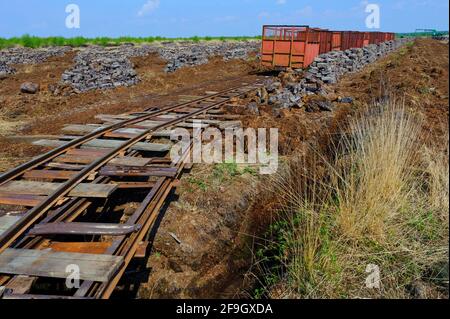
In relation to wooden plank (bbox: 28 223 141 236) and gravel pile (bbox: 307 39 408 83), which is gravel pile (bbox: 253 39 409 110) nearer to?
gravel pile (bbox: 307 39 408 83)

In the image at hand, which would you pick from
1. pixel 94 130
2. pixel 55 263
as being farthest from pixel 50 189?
pixel 94 130

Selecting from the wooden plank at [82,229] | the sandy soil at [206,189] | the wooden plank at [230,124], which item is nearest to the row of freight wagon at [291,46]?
the sandy soil at [206,189]

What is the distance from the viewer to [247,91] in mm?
14312

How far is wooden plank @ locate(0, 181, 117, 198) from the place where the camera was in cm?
537

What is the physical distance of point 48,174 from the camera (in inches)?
239

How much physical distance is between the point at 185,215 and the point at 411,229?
3070mm

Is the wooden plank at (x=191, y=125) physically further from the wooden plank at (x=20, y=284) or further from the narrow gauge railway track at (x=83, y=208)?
the wooden plank at (x=20, y=284)

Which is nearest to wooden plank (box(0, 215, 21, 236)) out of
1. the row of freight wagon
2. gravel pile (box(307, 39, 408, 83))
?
gravel pile (box(307, 39, 408, 83))

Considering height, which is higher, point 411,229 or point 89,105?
point 89,105

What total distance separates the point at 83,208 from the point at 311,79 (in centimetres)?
1023

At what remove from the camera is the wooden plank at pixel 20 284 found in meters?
3.58
